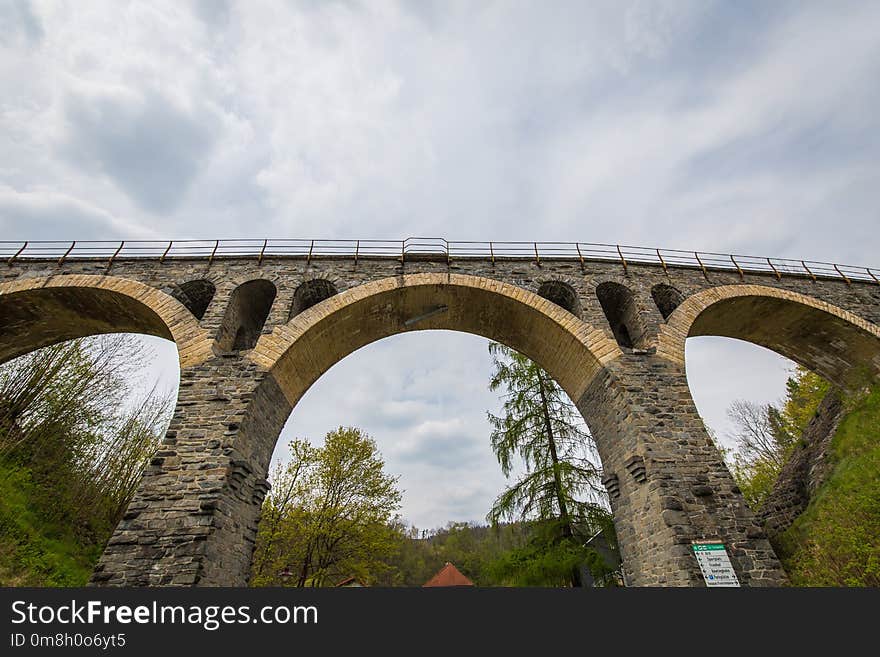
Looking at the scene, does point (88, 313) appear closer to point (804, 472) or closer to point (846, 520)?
point (846, 520)

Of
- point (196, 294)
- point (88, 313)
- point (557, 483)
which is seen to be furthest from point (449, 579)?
point (88, 313)

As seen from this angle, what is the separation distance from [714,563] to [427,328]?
26.7 ft

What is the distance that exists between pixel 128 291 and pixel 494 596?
36.4 feet

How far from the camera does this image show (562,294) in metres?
11.5

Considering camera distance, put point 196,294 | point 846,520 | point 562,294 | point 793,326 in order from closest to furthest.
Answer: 1. point 846,520
2. point 196,294
3. point 562,294
4. point 793,326

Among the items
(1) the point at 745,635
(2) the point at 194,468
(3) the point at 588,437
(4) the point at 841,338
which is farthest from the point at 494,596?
(4) the point at 841,338

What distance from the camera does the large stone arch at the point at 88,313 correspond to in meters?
9.72

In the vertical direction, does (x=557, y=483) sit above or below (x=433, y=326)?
below

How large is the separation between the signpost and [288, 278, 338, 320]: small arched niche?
31.1 ft

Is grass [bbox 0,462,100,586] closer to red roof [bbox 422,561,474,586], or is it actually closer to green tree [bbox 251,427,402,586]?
green tree [bbox 251,427,402,586]

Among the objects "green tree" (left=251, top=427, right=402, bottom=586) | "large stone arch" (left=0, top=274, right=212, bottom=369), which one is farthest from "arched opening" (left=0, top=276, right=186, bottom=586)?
"green tree" (left=251, top=427, right=402, bottom=586)

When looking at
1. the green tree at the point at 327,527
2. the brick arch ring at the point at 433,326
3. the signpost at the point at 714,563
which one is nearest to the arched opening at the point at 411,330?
the brick arch ring at the point at 433,326

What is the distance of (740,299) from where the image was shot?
37.6 ft

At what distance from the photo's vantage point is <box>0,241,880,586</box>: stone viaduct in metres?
7.38
